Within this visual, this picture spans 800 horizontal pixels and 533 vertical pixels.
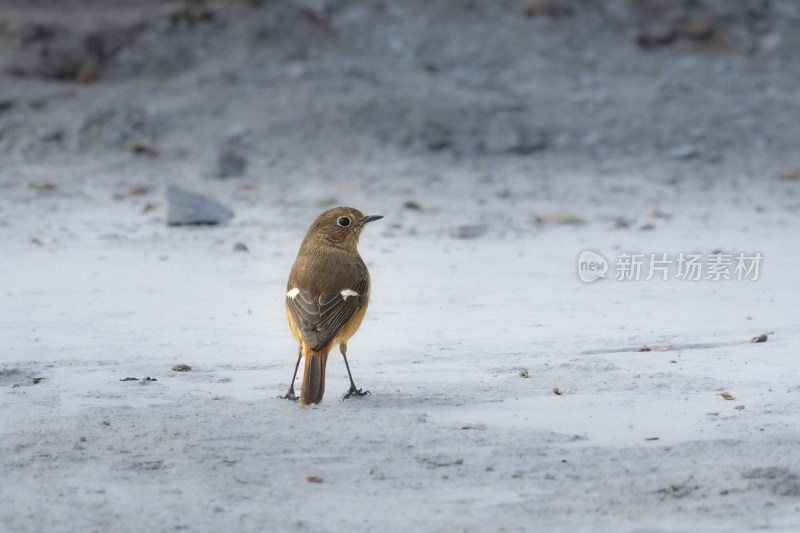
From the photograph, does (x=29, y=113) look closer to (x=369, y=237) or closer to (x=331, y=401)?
(x=369, y=237)

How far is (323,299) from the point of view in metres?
5.05

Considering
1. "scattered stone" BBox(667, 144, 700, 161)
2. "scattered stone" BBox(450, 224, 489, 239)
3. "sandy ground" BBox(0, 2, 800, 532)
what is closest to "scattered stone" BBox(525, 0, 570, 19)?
"sandy ground" BBox(0, 2, 800, 532)

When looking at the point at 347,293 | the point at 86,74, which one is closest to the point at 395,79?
the point at 86,74

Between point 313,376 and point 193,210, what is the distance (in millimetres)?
4823

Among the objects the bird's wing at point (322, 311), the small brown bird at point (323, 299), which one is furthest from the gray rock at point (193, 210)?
the bird's wing at point (322, 311)

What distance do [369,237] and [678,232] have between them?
2481 millimetres

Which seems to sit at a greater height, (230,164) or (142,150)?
(142,150)

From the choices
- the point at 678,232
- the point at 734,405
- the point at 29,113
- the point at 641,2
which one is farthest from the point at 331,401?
the point at 641,2

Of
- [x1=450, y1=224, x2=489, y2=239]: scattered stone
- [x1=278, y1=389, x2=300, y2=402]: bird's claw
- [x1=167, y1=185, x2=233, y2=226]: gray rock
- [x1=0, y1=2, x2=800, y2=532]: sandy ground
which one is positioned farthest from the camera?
[x1=167, y1=185, x2=233, y2=226]: gray rock

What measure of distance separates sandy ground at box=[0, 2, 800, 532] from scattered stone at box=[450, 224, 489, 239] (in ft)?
0.42

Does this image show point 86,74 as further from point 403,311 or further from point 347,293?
point 347,293

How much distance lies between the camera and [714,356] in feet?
18.9

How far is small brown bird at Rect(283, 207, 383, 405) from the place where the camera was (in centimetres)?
484

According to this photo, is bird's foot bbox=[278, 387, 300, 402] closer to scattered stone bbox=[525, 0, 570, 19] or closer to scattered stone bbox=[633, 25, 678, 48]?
scattered stone bbox=[525, 0, 570, 19]
